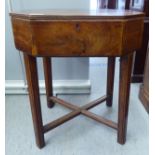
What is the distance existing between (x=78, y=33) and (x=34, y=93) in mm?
361

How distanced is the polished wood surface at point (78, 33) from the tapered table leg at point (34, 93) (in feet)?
0.28

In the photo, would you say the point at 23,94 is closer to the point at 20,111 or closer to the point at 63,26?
the point at 20,111

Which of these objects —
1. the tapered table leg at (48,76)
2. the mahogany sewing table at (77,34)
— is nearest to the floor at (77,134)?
the tapered table leg at (48,76)

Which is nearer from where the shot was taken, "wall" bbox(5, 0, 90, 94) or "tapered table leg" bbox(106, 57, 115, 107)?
"tapered table leg" bbox(106, 57, 115, 107)

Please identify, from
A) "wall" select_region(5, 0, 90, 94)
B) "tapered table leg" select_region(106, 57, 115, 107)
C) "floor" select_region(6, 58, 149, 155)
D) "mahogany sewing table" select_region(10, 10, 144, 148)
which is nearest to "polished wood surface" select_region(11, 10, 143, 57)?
"mahogany sewing table" select_region(10, 10, 144, 148)

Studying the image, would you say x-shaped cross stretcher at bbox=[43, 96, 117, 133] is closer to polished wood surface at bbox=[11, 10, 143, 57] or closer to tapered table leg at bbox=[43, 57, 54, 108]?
tapered table leg at bbox=[43, 57, 54, 108]

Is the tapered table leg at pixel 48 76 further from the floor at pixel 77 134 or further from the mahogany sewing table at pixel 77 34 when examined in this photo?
the mahogany sewing table at pixel 77 34

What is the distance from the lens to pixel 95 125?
1.17 meters

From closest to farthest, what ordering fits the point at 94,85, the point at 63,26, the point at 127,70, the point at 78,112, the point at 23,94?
1. the point at 63,26
2. the point at 127,70
3. the point at 78,112
4. the point at 23,94
5. the point at 94,85

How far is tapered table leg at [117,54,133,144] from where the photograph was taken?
2.72ft

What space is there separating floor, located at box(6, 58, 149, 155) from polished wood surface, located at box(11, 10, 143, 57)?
1.73 ft

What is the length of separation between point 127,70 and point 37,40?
407 millimetres

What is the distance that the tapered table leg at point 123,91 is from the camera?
828 mm
